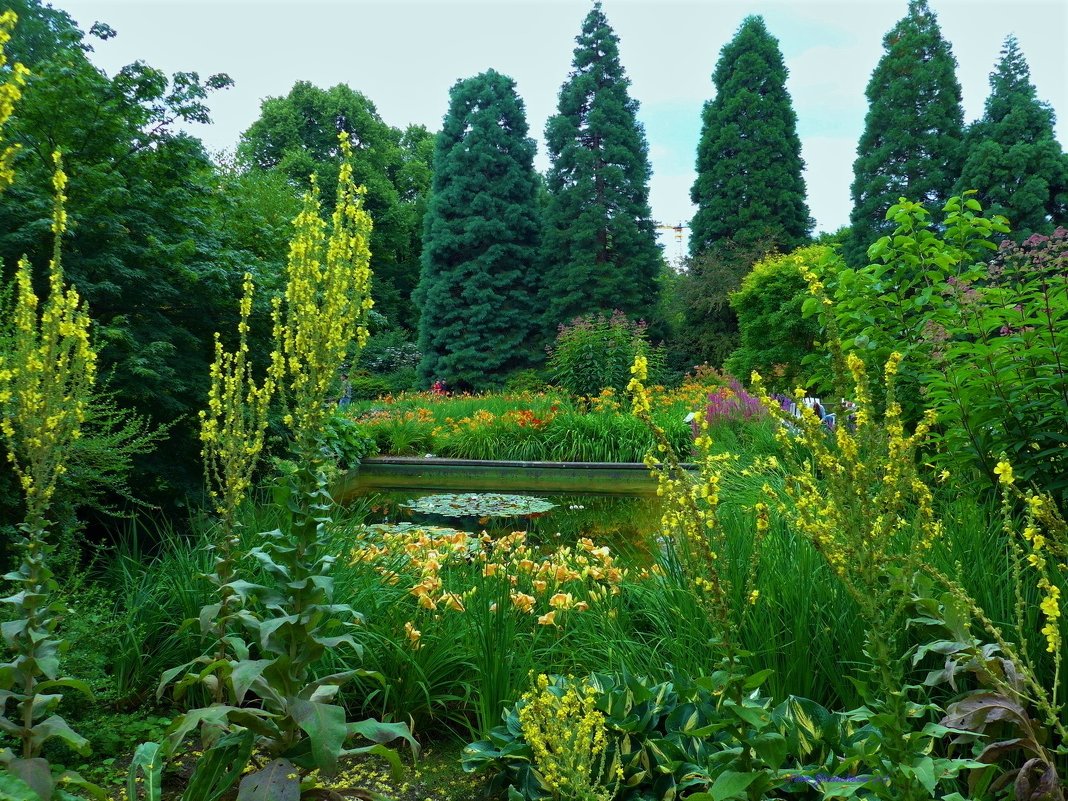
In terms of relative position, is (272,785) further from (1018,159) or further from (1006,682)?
(1018,159)

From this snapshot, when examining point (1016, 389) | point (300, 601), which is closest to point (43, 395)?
point (300, 601)

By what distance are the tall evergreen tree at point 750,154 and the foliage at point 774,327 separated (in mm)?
6495

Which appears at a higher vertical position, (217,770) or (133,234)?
(133,234)

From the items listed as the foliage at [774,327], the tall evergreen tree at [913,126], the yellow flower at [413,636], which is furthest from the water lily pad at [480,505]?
the tall evergreen tree at [913,126]

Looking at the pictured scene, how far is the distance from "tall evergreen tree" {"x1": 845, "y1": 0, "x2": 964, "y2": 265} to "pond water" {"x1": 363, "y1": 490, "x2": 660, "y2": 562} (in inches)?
684

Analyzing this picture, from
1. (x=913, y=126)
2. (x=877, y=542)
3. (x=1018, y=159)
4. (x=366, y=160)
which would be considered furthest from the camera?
(x=366, y=160)

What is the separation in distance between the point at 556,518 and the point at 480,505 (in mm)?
1083

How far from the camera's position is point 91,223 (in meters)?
4.75

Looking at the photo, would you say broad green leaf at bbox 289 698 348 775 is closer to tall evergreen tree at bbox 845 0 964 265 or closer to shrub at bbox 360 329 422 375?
shrub at bbox 360 329 422 375

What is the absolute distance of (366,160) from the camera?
1125 inches

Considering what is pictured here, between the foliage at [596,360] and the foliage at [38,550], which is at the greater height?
the foliage at [596,360]

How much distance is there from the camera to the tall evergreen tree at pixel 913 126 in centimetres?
2277

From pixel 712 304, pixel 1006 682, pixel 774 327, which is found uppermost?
pixel 712 304

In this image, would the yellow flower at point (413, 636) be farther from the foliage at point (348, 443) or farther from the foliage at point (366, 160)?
the foliage at point (366, 160)
